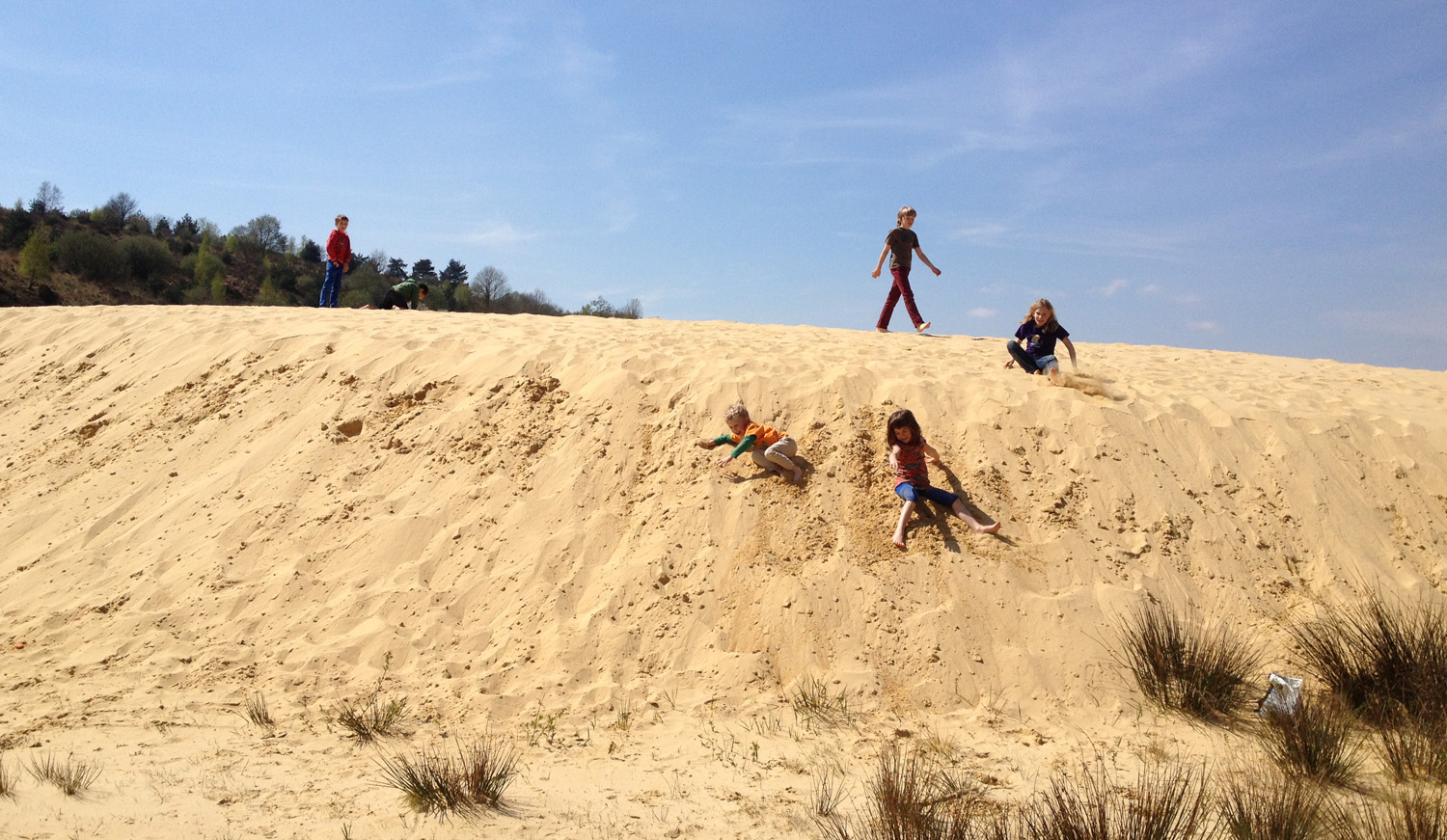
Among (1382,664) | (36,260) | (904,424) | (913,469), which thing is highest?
(36,260)

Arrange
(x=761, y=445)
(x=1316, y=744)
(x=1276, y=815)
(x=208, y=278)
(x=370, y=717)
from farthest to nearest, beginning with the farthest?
(x=208, y=278)
(x=761, y=445)
(x=370, y=717)
(x=1316, y=744)
(x=1276, y=815)

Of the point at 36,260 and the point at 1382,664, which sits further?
the point at 36,260

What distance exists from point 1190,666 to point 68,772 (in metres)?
5.36

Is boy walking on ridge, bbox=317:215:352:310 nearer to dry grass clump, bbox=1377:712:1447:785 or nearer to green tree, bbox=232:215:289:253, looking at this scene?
dry grass clump, bbox=1377:712:1447:785

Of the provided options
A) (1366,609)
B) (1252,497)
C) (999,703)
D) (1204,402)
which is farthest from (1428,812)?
(1204,402)

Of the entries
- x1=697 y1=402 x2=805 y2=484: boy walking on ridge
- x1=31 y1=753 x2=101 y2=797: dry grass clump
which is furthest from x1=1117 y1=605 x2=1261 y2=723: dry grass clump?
x1=31 y1=753 x2=101 y2=797: dry grass clump

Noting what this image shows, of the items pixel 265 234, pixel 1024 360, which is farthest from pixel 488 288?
pixel 1024 360

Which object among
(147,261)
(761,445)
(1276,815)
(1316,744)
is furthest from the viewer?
(147,261)

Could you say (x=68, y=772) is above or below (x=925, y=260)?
below

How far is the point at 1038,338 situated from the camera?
291 inches

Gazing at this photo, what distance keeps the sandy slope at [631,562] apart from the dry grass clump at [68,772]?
0.09 m

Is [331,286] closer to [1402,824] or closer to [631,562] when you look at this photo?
[631,562]

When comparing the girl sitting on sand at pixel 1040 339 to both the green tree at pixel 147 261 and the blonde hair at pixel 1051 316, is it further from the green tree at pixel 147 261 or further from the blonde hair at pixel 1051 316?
the green tree at pixel 147 261

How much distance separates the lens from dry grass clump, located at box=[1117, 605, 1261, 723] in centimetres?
430
